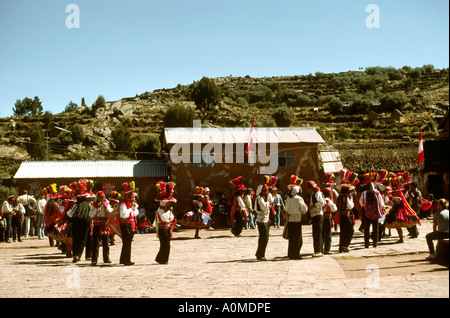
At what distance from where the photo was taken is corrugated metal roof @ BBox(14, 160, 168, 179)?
31.6 metres

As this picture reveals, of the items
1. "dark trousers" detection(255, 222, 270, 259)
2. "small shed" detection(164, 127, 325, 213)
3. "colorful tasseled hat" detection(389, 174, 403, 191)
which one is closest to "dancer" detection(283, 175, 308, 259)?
"dark trousers" detection(255, 222, 270, 259)

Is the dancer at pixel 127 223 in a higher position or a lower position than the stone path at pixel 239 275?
higher

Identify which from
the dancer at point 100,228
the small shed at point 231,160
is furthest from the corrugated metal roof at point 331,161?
the dancer at point 100,228

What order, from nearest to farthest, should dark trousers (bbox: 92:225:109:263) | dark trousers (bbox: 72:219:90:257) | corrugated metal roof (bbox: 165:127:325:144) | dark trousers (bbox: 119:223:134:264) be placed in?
dark trousers (bbox: 119:223:134:264)
dark trousers (bbox: 92:225:109:263)
dark trousers (bbox: 72:219:90:257)
corrugated metal roof (bbox: 165:127:325:144)

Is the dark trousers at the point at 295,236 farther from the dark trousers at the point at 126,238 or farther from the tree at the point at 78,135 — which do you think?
the tree at the point at 78,135

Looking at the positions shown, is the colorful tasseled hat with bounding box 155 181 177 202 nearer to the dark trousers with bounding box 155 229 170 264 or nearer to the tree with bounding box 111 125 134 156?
the dark trousers with bounding box 155 229 170 264

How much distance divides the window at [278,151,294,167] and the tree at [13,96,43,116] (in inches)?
3087

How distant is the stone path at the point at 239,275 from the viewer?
853cm

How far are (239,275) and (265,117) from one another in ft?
216

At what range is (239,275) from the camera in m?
10.8

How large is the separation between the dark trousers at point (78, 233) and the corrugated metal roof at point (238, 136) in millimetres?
16574

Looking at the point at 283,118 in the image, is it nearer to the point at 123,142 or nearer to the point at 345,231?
the point at 123,142
